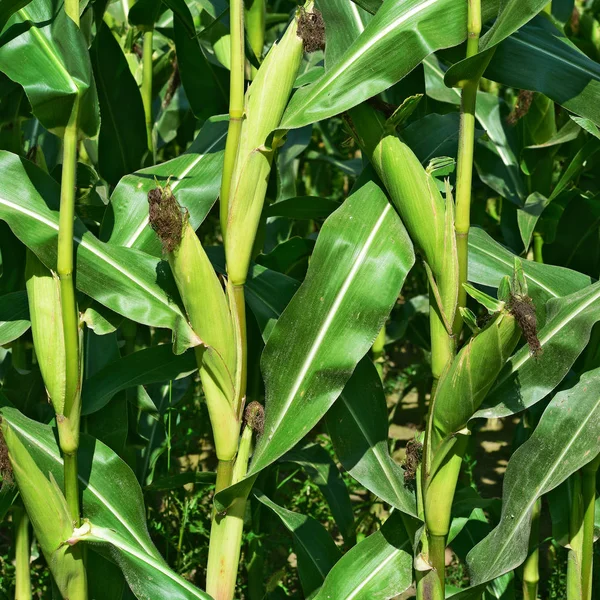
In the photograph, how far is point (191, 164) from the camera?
2061mm

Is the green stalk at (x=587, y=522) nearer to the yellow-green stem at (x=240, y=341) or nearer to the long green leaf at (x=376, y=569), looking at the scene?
the long green leaf at (x=376, y=569)

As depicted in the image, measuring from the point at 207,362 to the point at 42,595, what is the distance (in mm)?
1562

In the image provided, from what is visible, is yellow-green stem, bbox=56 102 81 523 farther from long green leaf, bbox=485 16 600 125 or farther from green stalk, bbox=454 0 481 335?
long green leaf, bbox=485 16 600 125

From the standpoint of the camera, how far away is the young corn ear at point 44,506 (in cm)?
166

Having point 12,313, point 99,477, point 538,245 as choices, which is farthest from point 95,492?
point 538,245

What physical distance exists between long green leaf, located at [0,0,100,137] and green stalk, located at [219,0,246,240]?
0.26 meters

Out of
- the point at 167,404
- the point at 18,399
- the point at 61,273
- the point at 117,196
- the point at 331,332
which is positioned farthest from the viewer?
the point at 167,404

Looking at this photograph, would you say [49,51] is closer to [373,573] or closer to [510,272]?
[510,272]

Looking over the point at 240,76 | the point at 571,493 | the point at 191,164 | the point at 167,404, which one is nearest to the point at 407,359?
the point at 167,404

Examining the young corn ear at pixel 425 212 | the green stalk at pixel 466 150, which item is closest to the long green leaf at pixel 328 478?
the young corn ear at pixel 425 212

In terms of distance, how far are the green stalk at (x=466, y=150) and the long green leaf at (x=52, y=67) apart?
716 millimetres

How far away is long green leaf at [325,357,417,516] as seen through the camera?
190 cm

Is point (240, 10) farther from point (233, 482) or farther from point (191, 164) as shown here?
point (233, 482)

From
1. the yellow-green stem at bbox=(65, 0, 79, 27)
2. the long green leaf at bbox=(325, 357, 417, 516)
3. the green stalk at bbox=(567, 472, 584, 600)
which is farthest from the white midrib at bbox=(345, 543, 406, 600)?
the yellow-green stem at bbox=(65, 0, 79, 27)
